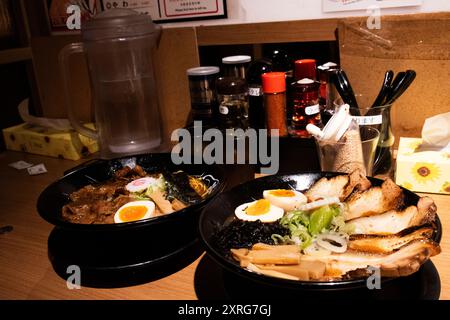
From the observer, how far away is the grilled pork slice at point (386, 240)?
81cm

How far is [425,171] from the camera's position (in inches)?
47.3

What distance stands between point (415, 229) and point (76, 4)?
5.62 feet

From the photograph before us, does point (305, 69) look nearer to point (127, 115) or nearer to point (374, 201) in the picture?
point (374, 201)

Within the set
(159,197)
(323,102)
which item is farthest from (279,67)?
(159,197)

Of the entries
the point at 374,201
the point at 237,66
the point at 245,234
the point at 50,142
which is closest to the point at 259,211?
the point at 245,234

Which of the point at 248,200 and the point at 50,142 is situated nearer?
the point at 248,200

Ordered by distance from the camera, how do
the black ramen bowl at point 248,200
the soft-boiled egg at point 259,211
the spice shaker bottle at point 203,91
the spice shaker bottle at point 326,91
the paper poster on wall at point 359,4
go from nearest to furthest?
the black ramen bowl at point 248,200, the soft-boiled egg at point 259,211, the paper poster on wall at point 359,4, the spice shaker bottle at point 326,91, the spice shaker bottle at point 203,91

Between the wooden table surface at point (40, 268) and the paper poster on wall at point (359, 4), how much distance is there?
1.94ft

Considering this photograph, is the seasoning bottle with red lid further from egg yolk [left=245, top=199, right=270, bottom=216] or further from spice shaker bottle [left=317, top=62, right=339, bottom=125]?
egg yolk [left=245, top=199, right=270, bottom=216]

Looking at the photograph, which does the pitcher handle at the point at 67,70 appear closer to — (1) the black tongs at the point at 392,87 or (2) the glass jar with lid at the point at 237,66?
(2) the glass jar with lid at the point at 237,66

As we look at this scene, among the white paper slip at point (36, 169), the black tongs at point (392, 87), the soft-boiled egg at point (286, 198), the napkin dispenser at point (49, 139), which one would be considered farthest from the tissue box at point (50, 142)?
the black tongs at point (392, 87)

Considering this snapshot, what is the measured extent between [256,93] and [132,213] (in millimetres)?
595
